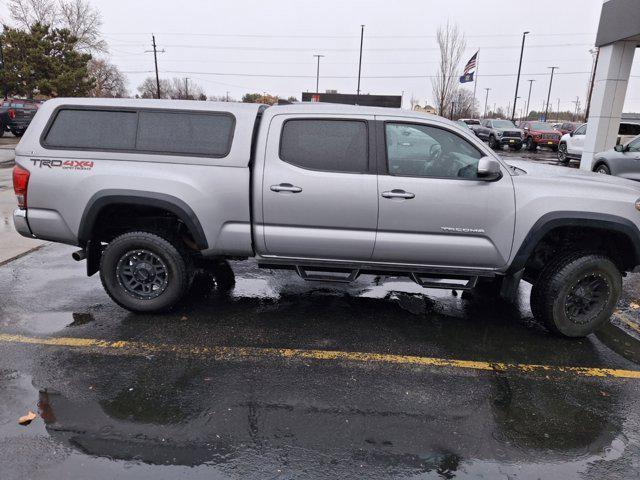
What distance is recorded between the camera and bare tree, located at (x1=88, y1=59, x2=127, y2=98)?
66.5 metres

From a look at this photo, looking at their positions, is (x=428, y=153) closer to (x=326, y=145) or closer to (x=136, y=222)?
(x=326, y=145)

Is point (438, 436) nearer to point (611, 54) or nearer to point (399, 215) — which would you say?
point (399, 215)

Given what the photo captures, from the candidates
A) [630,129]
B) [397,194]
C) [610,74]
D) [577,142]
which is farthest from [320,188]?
[577,142]

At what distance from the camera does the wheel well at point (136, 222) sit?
15.2 ft

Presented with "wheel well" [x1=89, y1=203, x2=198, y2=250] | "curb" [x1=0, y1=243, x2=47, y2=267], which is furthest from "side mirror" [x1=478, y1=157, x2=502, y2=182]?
"curb" [x1=0, y1=243, x2=47, y2=267]

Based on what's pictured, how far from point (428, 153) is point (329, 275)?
1.47 meters

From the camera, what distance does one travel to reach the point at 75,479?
264cm

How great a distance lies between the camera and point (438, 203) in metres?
4.29

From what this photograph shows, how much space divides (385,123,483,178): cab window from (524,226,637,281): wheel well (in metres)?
1.00

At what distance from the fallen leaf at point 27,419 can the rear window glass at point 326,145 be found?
2.76m

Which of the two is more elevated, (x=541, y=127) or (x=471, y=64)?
(x=471, y=64)

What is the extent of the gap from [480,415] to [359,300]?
2232 millimetres

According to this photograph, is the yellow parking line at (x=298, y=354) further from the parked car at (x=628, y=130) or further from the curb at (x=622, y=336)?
the parked car at (x=628, y=130)

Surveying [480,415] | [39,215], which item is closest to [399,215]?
[480,415]
